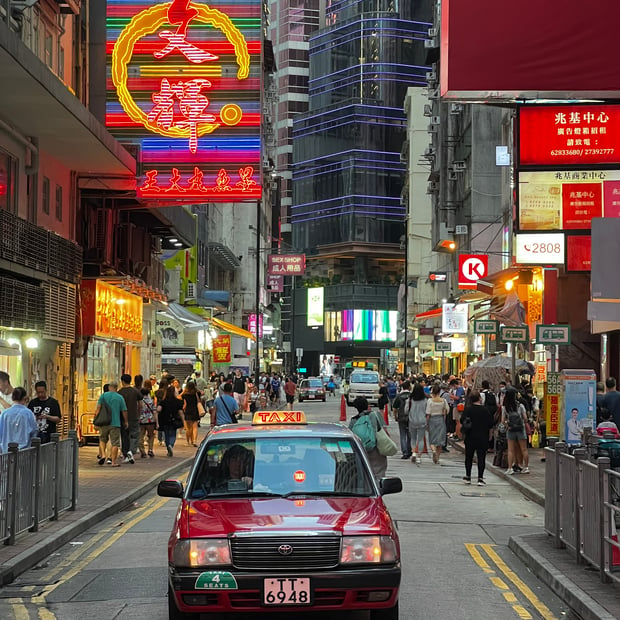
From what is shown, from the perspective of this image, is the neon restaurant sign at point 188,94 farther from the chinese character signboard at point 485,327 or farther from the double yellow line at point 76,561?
the double yellow line at point 76,561

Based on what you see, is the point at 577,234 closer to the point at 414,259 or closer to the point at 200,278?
the point at 200,278

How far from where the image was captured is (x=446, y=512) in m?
17.7

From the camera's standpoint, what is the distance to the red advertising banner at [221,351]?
51281 millimetres

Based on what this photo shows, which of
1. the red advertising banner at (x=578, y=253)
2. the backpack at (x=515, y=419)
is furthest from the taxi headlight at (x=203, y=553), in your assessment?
the red advertising banner at (x=578, y=253)

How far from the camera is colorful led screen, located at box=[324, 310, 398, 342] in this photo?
5527 inches

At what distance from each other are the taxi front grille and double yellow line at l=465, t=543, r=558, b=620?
82.9 inches

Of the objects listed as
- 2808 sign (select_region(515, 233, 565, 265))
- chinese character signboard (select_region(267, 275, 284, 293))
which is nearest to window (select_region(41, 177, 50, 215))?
2808 sign (select_region(515, 233, 565, 265))

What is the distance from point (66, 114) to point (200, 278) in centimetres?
4316

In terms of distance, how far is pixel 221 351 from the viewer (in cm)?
5150

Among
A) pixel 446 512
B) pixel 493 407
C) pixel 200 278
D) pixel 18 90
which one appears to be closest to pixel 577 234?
pixel 493 407

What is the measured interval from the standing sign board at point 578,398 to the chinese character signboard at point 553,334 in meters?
1.61

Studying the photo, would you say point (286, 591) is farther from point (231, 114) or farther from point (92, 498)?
point (231, 114)

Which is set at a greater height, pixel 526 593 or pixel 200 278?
pixel 200 278

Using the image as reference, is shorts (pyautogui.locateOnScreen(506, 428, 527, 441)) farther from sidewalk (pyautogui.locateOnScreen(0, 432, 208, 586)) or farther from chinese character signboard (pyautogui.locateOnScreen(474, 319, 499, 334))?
chinese character signboard (pyautogui.locateOnScreen(474, 319, 499, 334))
